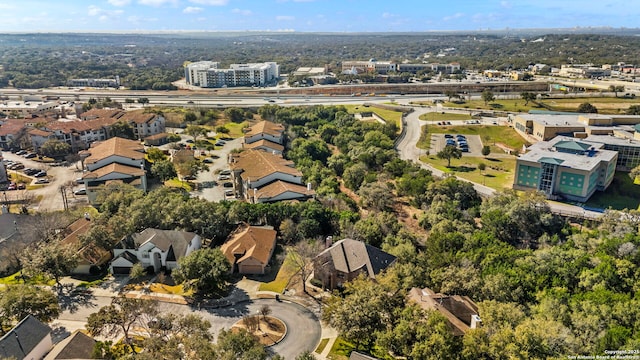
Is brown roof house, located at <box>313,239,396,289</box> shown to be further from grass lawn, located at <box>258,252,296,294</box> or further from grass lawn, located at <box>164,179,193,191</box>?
grass lawn, located at <box>164,179,193,191</box>

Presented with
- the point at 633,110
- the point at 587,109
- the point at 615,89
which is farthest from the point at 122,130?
the point at 615,89

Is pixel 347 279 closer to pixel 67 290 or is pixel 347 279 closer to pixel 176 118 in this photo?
pixel 67 290

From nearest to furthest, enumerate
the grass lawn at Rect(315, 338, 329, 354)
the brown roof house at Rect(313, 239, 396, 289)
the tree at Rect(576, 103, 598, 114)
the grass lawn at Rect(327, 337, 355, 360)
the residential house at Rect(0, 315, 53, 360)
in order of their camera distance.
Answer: the residential house at Rect(0, 315, 53, 360)
the grass lawn at Rect(327, 337, 355, 360)
the grass lawn at Rect(315, 338, 329, 354)
the brown roof house at Rect(313, 239, 396, 289)
the tree at Rect(576, 103, 598, 114)

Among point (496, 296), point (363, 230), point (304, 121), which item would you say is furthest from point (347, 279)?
point (304, 121)

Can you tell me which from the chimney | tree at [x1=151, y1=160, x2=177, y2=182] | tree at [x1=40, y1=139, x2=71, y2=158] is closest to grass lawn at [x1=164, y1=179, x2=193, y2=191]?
tree at [x1=151, y1=160, x2=177, y2=182]

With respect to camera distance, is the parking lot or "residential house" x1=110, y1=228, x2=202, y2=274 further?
the parking lot

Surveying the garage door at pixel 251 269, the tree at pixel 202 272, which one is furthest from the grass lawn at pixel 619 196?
the tree at pixel 202 272
